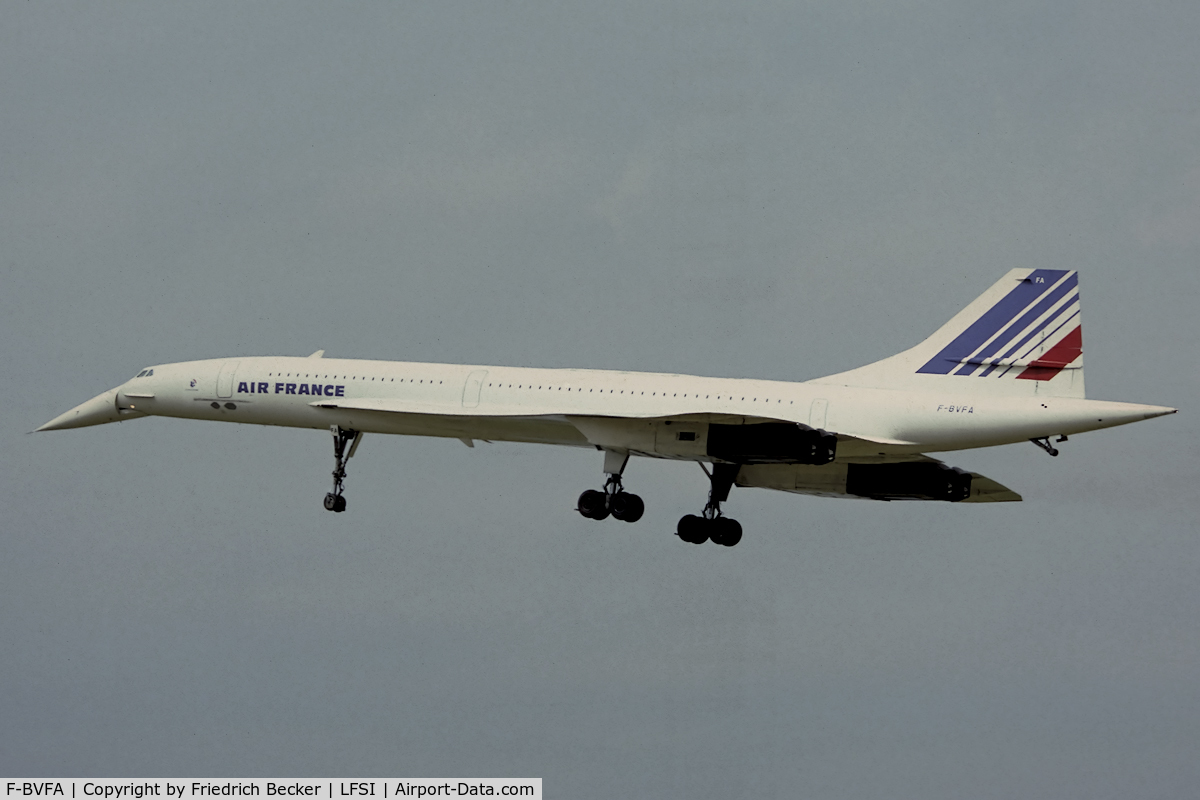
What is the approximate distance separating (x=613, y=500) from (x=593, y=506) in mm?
291

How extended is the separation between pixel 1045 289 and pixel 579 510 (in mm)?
6889

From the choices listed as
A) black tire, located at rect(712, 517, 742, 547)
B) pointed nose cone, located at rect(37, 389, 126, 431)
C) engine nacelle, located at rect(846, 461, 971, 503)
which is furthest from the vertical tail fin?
pointed nose cone, located at rect(37, 389, 126, 431)

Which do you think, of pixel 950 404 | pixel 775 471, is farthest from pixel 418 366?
pixel 950 404

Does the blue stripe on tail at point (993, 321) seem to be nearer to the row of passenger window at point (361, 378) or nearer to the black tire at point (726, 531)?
the black tire at point (726, 531)

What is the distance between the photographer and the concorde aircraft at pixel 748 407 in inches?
942

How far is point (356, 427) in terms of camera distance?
90.9 feet

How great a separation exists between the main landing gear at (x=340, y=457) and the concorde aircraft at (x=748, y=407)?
0.02m

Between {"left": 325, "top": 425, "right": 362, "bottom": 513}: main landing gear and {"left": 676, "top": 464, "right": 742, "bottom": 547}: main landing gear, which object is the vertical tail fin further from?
{"left": 325, "top": 425, "right": 362, "bottom": 513}: main landing gear

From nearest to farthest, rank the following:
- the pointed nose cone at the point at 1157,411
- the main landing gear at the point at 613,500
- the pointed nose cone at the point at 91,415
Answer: the pointed nose cone at the point at 1157,411, the main landing gear at the point at 613,500, the pointed nose cone at the point at 91,415

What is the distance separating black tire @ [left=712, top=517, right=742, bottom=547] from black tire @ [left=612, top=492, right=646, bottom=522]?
42.2 inches

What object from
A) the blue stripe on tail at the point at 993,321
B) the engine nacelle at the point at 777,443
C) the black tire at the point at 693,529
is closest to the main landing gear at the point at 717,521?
the black tire at the point at 693,529

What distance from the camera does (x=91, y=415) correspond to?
98.3 feet

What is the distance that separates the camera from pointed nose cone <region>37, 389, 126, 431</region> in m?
29.8

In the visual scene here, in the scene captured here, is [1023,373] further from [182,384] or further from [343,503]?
[182,384]
